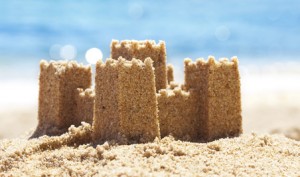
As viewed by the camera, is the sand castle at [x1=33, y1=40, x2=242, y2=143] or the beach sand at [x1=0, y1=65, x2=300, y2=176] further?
the sand castle at [x1=33, y1=40, x2=242, y2=143]

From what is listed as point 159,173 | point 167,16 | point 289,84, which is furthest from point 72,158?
point 167,16

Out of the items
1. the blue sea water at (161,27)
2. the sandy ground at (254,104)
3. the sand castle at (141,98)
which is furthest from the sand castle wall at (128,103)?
the blue sea water at (161,27)

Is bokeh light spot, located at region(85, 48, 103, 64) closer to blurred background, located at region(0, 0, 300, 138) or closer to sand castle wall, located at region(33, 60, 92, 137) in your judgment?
blurred background, located at region(0, 0, 300, 138)

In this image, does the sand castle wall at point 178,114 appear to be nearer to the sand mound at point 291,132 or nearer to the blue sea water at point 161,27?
the sand mound at point 291,132

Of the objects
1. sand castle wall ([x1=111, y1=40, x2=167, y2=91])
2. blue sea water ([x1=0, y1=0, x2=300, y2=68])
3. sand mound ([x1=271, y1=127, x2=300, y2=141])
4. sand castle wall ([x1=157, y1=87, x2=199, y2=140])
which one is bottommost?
sand mound ([x1=271, y1=127, x2=300, y2=141])

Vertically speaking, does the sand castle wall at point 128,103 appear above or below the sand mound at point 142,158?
above

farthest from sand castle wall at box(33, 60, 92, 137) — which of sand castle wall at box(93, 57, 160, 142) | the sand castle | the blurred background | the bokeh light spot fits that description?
the bokeh light spot
